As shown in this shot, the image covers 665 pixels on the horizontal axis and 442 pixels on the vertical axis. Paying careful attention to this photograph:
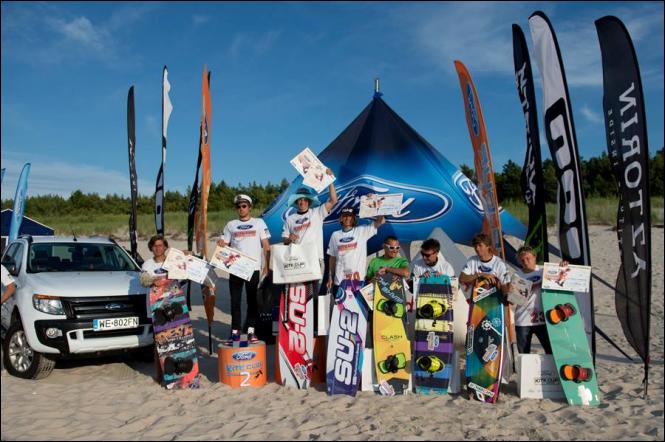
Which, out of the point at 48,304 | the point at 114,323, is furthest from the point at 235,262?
the point at 48,304

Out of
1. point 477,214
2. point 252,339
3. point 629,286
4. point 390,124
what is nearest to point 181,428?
point 252,339

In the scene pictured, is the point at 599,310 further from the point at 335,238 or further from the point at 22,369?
the point at 22,369

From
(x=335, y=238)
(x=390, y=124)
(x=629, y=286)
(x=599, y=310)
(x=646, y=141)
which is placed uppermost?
(x=390, y=124)

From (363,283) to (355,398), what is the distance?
120 cm

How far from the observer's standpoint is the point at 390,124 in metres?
9.75

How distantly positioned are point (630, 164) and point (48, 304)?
6290 millimetres

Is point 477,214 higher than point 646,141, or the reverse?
point 646,141

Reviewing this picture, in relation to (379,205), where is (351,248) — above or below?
below

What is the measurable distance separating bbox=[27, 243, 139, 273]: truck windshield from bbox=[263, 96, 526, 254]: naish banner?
2.84 meters

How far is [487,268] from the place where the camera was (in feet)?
17.5

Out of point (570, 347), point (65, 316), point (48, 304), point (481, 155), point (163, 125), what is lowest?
point (570, 347)

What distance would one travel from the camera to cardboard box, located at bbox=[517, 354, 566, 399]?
198 inches

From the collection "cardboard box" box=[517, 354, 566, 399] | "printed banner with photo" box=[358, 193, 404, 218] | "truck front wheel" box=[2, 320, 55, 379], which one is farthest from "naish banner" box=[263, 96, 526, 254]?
"truck front wheel" box=[2, 320, 55, 379]

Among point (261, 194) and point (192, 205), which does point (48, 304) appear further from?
point (261, 194)
